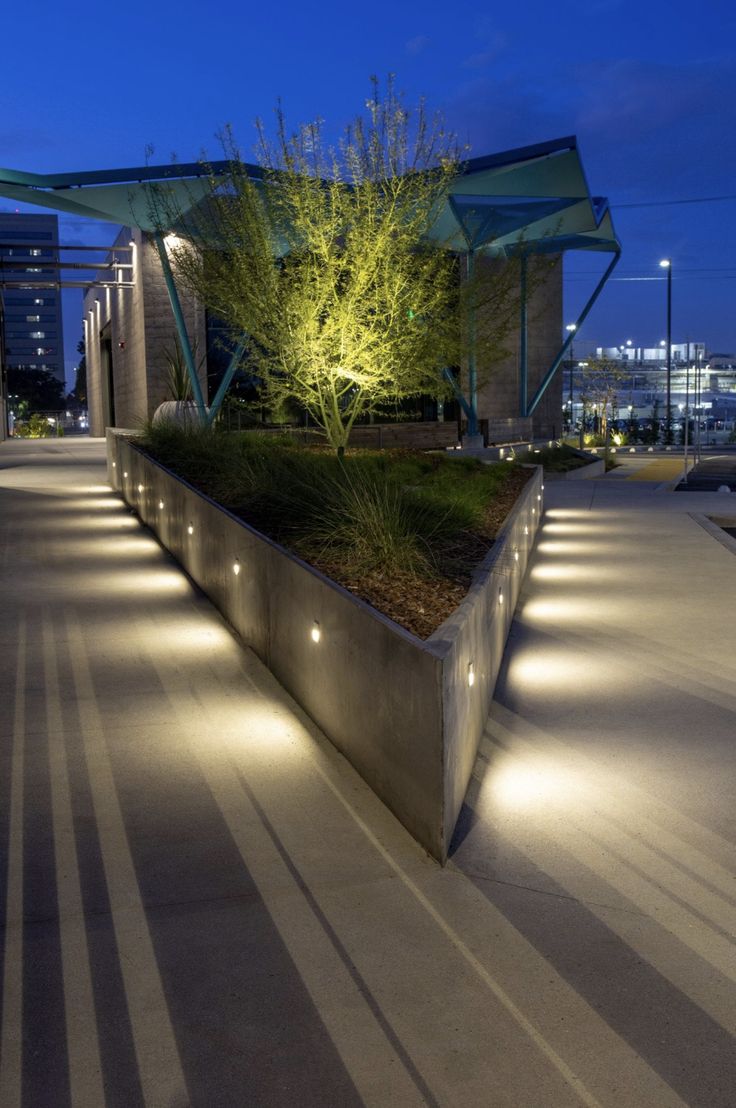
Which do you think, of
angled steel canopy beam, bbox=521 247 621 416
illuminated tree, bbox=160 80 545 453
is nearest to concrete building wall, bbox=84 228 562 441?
angled steel canopy beam, bbox=521 247 621 416

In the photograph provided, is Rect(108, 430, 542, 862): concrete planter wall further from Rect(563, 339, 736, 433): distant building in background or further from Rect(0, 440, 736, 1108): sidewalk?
Rect(563, 339, 736, 433): distant building in background

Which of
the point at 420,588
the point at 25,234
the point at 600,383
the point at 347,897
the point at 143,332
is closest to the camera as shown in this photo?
the point at 347,897

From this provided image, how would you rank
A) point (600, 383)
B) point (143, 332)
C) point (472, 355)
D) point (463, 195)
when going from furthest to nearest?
point (600, 383) < point (143, 332) < point (463, 195) < point (472, 355)

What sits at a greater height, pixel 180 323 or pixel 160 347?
pixel 180 323

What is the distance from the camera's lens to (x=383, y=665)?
16.8 ft

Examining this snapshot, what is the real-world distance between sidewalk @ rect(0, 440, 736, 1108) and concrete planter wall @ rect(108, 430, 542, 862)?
0.17 meters

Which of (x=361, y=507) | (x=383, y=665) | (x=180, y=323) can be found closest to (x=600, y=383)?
(x=180, y=323)

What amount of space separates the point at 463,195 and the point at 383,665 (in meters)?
24.1

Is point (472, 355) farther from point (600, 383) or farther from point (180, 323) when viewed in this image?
point (600, 383)

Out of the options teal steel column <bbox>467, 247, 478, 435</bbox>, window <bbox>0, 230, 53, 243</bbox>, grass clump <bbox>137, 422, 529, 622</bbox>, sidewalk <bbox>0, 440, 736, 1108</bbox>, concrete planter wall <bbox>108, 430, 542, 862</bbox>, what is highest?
window <bbox>0, 230, 53, 243</bbox>

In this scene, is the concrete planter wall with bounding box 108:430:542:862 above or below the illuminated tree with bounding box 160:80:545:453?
below

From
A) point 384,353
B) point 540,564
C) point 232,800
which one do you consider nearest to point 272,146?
point 384,353

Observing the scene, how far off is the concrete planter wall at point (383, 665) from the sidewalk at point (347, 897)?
0.57 ft

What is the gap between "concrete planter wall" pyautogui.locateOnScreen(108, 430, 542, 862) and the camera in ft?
15.3
